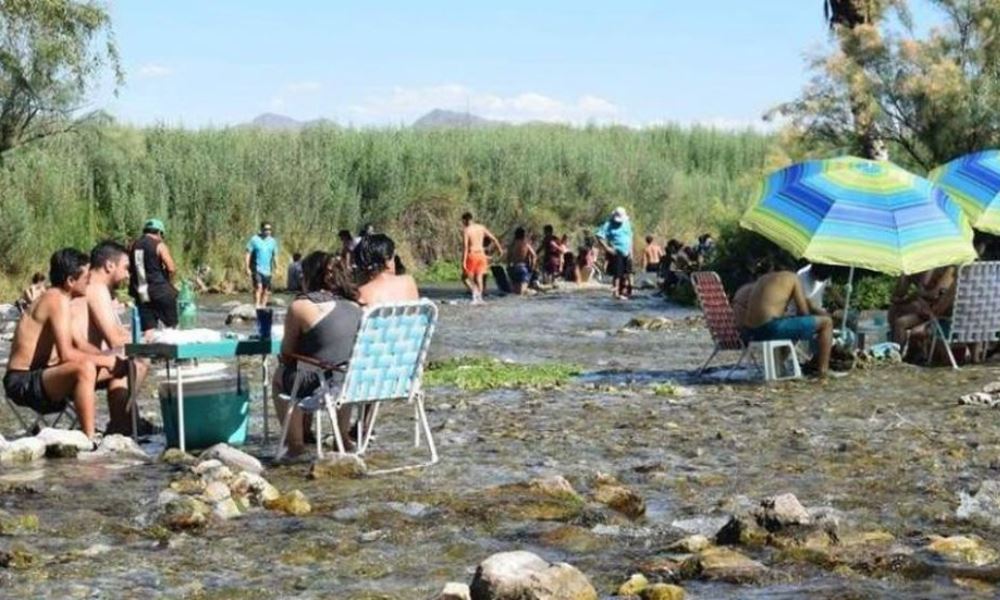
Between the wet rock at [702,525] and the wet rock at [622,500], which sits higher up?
the wet rock at [622,500]

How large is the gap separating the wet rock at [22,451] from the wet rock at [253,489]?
1867 mm

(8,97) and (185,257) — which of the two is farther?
(185,257)

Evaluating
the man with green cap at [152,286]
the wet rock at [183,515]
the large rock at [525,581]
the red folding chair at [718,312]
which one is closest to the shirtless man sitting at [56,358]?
the wet rock at [183,515]

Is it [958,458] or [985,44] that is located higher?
[985,44]

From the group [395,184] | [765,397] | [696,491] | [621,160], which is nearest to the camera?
[696,491]

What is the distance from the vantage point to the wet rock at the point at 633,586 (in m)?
6.72

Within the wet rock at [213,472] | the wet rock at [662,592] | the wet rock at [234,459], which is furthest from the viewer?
the wet rock at [234,459]

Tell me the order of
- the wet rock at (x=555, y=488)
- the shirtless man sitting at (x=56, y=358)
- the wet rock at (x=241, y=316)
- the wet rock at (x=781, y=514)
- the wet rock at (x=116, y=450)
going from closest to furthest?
the wet rock at (x=781, y=514), the wet rock at (x=555, y=488), the wet rock at (x=116, y=450), the shirtless man sitting at (x=56, y=358), the wet rock at (x=241, y=316)

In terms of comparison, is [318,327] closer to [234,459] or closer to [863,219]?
[234,459]

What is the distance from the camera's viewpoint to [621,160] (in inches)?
1847

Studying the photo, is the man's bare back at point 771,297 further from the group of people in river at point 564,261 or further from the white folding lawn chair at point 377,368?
the group of people in river at point 564,261

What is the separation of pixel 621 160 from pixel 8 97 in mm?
19046

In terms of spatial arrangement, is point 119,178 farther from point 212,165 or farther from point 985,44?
point 985,44

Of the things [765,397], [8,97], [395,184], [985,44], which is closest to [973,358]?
[765,397]
